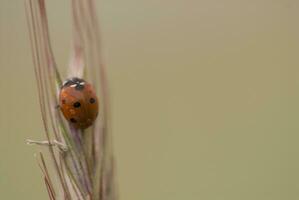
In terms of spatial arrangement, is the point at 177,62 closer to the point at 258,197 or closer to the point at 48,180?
the point at 258,197

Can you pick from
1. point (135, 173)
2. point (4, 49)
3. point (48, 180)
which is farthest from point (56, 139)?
point (4, 49)

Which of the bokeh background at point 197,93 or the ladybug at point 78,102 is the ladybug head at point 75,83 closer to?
the ladybug at point 78,102

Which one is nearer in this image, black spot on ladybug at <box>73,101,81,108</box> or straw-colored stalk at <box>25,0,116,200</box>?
straw-colored stalk at <box>25,0,116,200</box>

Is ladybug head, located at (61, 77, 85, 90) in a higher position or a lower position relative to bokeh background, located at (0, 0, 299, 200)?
higher

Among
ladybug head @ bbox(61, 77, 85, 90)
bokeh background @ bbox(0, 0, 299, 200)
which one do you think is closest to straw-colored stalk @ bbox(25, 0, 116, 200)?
ladybug head @ bbox(61, 77, 85, 90)

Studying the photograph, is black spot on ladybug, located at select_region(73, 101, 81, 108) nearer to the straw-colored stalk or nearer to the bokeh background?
the straw-colored stalk

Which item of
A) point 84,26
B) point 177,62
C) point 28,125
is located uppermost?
point 84,26

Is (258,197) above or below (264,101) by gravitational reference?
below

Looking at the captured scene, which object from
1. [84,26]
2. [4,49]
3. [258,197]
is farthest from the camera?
[4,49]
